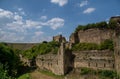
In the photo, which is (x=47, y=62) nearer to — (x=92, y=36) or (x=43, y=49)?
(x=43, y=49)

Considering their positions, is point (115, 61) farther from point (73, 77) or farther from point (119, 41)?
point (73, 77)

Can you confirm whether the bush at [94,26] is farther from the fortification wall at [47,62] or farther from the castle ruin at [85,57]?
the fortification wall at [47,62]

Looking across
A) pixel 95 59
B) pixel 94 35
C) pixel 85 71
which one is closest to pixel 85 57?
pixel 95 59

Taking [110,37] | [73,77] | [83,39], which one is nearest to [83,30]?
[83,39]

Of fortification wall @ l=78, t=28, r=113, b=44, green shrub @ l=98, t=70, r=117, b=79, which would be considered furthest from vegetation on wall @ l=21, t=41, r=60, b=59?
green shrub @ l=98, t=70, r=117, b=79

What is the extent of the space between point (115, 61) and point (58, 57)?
1103cm

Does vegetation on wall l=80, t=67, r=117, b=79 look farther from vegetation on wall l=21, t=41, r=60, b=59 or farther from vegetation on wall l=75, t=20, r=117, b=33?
vegetation on wall l=21, t=41, r=60, b=59

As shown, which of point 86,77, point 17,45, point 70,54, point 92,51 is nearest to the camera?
point 86,77

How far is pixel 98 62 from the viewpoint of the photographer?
3569 cm

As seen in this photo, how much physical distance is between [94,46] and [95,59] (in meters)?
5.20

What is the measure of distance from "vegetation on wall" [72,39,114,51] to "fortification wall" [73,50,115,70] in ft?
4.24

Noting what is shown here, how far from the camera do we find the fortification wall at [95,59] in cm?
3438

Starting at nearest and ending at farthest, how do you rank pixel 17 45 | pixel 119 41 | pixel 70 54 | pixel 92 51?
pixel 119 41, pixel 92 51, pixel 70 54, pixel 17 45

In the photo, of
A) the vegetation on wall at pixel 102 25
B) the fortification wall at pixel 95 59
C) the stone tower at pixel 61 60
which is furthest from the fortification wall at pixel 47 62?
the vegetation on wall at pixel 102 25
